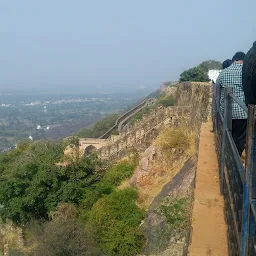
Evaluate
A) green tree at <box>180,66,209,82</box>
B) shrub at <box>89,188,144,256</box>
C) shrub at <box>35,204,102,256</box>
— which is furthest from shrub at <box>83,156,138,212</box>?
green tree at <box>180,66,209,82</box>

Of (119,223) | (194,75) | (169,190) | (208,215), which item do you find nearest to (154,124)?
(169,190)

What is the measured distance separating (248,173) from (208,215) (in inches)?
68.2

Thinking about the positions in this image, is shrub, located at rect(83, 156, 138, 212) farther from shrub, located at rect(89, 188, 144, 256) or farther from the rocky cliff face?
shrub, located at rect(89, 188, 144, 256)

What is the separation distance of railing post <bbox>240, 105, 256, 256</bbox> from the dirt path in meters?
0.95

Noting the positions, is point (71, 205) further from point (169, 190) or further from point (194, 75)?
point (194, 75)

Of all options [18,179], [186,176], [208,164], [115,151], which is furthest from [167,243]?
[115,151]

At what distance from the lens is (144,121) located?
1856cm

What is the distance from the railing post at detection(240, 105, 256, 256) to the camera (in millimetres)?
1730

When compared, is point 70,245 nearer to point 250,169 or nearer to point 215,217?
point 215,217

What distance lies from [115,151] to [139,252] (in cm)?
873

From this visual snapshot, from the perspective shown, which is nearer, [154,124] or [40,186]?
[40,186]

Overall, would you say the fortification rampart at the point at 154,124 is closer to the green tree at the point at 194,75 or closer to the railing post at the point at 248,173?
the green tree at the point at 194,75

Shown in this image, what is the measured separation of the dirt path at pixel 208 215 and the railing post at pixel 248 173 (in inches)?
37.3

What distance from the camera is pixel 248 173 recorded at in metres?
1.83
